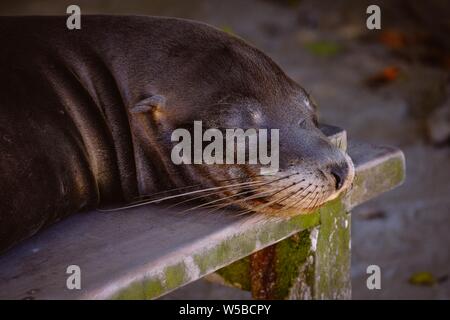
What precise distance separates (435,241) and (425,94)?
162 cm

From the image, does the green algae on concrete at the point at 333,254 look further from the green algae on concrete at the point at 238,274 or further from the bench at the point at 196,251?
the green algae on concrete at the point at 238,274

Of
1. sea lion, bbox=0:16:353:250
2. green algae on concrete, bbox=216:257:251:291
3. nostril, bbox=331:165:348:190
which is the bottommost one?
green algae on concrete, bbox=216:257:251:291

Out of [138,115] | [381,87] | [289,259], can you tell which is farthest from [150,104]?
[381,87]

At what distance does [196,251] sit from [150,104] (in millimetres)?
472

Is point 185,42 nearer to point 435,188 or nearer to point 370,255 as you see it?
point 370,255

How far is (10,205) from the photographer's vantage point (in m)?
2.38

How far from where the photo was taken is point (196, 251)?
2.43 metres

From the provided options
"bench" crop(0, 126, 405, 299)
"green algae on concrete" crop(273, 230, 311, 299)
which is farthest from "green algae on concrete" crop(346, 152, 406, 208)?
"green algae on concrete" crop(273, 230, 311, 299)

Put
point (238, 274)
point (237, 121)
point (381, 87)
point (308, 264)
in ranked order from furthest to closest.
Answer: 1. point (381, 87)
2. point (238, 274)
3. point (308, 264)
4. point (237, 121)

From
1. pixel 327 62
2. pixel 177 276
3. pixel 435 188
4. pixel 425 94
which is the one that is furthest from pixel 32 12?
pixel 177 276

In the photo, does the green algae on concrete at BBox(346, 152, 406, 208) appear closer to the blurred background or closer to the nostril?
the nostril

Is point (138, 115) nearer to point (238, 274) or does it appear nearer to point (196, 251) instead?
point (196, 251)

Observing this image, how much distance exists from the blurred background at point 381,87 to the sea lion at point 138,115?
117 centimetres

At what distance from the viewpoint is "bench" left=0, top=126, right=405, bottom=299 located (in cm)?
227
